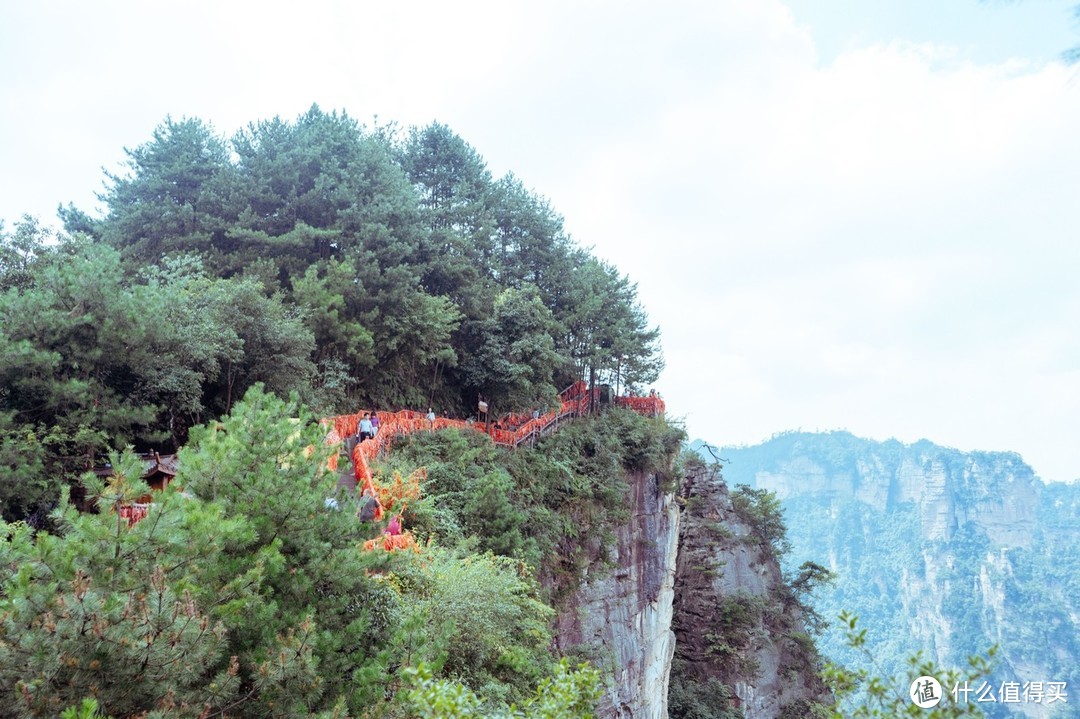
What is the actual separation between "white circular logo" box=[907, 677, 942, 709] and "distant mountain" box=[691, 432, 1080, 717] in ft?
205

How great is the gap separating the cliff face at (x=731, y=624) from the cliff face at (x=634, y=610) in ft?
11.5

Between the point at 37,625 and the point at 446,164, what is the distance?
A: 23182mm

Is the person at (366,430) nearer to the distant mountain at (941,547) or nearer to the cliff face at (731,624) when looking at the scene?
the cliff face at (731,624)

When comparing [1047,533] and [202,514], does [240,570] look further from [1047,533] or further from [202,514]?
[1047,533]

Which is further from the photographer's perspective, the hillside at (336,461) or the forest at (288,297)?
the forest at (288,297)

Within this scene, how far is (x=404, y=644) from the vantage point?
5.77 metres

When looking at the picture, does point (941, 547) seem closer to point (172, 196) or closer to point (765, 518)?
point (765, 518)

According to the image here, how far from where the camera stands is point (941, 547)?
357ft

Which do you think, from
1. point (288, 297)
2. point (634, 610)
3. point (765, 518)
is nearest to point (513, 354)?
point (288, 297)

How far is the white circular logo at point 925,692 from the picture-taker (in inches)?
123

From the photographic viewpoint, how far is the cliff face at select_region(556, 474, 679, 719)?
54.7ft

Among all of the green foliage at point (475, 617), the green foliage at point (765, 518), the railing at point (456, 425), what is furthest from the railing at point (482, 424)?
the green foliage at point (765, 518)

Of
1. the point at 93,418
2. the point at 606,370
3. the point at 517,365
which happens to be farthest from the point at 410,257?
the point at 93,418

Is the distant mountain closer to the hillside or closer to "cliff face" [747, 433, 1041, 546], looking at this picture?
"cliff face" [747, 433, 1041, 546]
